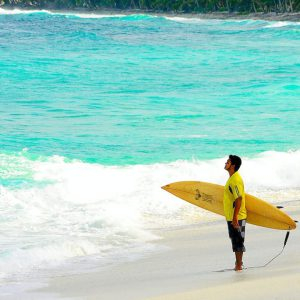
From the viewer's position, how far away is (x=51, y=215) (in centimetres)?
1283

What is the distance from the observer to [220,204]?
10.2m

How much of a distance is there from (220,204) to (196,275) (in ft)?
5.32

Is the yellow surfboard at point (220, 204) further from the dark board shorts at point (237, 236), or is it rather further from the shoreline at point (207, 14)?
the shoreline at point (207, 14)

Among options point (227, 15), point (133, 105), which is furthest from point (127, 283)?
point (227, 15)

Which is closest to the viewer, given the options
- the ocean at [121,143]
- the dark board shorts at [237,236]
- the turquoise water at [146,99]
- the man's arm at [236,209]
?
the man's arm at [236,209]

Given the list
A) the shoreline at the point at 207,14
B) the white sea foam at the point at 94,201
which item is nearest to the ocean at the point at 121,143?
the white sea foam at the point at 94,201

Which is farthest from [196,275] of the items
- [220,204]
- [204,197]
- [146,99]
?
[146,99]

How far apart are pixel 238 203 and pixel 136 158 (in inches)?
431

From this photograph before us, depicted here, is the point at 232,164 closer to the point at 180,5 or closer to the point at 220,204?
the point at 220,204

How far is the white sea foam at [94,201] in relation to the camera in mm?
10547

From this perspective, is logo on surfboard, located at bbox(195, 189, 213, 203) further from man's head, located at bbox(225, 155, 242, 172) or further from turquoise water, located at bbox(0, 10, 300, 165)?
turquoise water, located at bbox(0, 10, 300, 165)

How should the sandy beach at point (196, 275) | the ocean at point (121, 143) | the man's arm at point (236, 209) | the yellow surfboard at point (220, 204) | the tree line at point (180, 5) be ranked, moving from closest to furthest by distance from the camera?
the sandy beach at point (196, 275), the man's arm at point (236, 209), the yellow surfboard at point (220, 204), the ocean at point (121, 143), the tree line at point (180, 5)

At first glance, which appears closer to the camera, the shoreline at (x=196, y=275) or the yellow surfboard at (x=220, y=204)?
the shoreline at (x=196, y=275)

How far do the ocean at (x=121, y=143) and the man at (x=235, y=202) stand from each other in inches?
73.5
